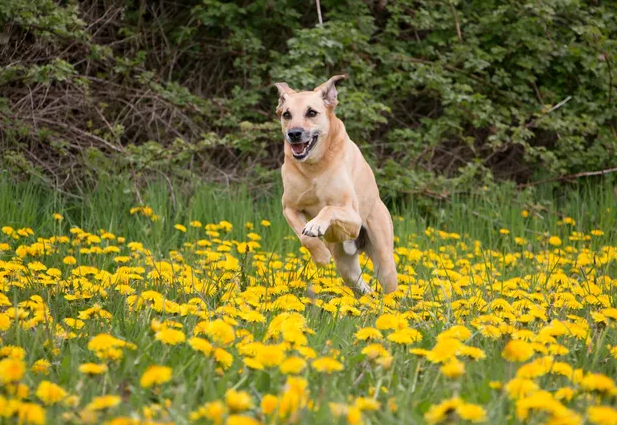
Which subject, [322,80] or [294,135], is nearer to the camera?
[294,135]

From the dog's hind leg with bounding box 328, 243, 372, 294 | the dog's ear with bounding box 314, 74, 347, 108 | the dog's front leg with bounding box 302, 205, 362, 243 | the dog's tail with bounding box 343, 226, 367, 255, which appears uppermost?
the dog's ear with bounding box 314, 74, 347, 108

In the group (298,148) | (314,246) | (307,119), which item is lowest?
(314,246)

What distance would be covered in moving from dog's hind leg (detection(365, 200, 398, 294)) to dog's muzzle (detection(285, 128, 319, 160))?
0.75 metres

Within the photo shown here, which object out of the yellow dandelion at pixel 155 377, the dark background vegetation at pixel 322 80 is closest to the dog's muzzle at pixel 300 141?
the dark background vegetation at pixel 322 80

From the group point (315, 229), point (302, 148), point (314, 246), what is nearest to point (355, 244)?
point (314, 246)

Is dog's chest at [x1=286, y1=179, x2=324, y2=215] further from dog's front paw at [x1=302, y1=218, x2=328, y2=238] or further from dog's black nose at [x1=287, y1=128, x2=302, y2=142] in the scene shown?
dog's front paw at [x1=302, y1=218, x2=328, y2=238]

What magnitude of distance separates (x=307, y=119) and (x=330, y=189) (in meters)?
0.48

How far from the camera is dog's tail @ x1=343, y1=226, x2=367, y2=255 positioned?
17.3 ft

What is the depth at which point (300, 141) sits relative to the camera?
16.1 feet

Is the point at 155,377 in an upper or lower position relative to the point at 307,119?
lower

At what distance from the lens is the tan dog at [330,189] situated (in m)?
4.86

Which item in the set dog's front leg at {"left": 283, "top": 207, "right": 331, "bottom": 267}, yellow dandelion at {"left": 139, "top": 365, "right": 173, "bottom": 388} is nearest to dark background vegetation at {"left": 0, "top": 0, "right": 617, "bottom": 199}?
dog's front leg at {"left": 283, "top": 207, "right": 331, "bottom": 267}

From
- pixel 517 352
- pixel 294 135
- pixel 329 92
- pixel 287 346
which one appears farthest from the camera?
pixel 329 92

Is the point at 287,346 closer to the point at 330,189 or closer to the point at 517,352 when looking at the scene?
the point at 517,352
